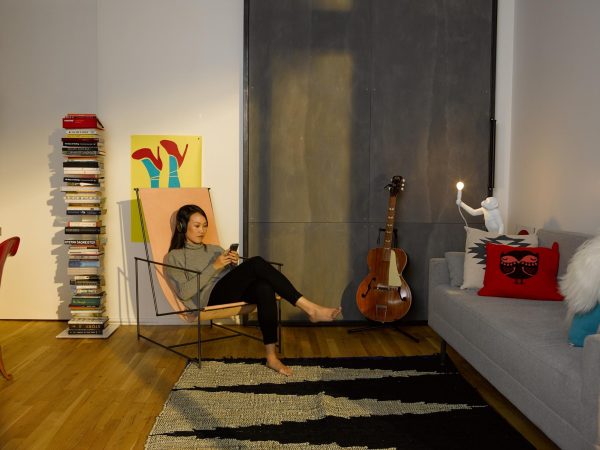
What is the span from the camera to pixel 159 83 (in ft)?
16.0

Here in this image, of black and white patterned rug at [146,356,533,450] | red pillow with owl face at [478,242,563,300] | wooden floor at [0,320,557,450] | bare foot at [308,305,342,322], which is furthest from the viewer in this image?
bare foot at [308,305,342,322]

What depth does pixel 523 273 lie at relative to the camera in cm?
359

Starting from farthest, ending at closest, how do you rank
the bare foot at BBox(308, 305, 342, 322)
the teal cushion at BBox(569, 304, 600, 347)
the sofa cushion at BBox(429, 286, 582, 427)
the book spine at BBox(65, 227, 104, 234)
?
the book spine at BBox(65, 227, 104, 234) < the bare foot at BBox(308, 305, 342, 322) < the teal cushion at BBox(569, 304, 600, 347) < the sofa cushion at BBox(429, 286, 582, 427)

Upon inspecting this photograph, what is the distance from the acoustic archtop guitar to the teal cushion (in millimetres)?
1943

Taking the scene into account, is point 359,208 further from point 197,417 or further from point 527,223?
point 197,417

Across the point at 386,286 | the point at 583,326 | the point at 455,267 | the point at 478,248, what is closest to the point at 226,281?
the point at 386,286

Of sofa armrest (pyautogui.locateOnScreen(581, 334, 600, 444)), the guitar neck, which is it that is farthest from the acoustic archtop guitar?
sofa armrest (pyautogui.locateOnScreen(581, 334, 600, 444))

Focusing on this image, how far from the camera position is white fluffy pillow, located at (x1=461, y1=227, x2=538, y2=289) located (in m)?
3.84

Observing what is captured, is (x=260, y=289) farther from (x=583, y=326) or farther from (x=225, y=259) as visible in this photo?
(x=583, y=326)

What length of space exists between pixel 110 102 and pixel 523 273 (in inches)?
130

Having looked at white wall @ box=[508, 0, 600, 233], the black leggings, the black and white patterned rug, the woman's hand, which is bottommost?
the black and white patterned rug

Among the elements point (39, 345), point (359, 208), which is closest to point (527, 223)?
point (359, 208)

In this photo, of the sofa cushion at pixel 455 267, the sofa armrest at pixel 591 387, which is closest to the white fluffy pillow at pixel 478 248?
the sofa cushion at pixel 455 267

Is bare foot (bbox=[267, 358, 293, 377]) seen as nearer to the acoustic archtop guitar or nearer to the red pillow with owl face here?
the acoustic archtop guitar
